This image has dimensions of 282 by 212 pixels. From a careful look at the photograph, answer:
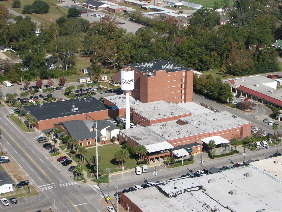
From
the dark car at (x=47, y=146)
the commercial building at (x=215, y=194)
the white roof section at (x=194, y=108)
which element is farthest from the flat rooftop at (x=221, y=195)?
the white roof section at (x=194, y=108)

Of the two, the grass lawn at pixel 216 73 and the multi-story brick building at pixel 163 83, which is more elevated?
the multi-story brick building at pixel 163 83

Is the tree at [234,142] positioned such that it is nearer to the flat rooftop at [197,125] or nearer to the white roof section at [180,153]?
the flat rooftop at [197,125]

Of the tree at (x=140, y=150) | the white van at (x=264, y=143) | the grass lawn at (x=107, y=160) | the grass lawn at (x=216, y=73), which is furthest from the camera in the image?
the grass lawn at (x=216, y=73)

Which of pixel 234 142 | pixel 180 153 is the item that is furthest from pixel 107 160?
pixel 234 142

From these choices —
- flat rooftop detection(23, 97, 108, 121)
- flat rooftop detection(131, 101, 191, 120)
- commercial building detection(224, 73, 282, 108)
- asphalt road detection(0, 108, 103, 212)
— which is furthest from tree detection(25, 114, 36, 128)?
commercial building detection(224, 73, 282, 108)

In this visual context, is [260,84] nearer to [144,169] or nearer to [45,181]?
[144,169]

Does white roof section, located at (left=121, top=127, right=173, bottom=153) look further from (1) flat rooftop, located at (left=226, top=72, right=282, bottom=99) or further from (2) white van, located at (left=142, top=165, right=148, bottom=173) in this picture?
(1) flat rooftop, located at (left=226, top=72, right=282, bottom=99)

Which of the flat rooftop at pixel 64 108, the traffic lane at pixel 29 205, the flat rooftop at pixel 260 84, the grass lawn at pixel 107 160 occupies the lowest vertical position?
the traffic lane at pixel 29 205
